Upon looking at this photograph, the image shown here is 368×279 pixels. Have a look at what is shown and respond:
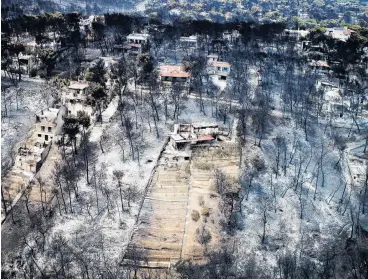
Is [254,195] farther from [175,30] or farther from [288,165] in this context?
[175,30]

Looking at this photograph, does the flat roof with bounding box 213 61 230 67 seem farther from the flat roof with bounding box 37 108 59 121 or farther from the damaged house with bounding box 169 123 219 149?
the flat roof with bounding box 37 108 59 121

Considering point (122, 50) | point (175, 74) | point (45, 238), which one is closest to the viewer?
point (45, 238)

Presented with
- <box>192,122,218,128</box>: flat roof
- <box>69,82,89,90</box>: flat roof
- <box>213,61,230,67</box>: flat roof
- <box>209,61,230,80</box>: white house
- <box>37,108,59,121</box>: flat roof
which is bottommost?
<box>192,122,218,128</box>: flat roof

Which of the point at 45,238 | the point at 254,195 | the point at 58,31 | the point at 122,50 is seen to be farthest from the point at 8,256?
the point at 58,31

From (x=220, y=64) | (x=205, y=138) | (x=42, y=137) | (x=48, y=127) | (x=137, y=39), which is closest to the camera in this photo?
(x=48, y=127)

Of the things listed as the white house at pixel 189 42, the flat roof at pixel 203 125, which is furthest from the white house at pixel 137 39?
the flat roof at pixel 203 125

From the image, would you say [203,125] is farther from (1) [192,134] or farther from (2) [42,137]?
(2) [42,137]

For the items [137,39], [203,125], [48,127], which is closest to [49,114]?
[48,127]

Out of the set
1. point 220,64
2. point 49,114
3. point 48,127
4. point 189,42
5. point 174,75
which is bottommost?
point 48,127

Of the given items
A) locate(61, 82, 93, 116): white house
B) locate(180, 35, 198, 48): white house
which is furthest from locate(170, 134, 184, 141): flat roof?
locate(180, 35, 198, 48): white house
